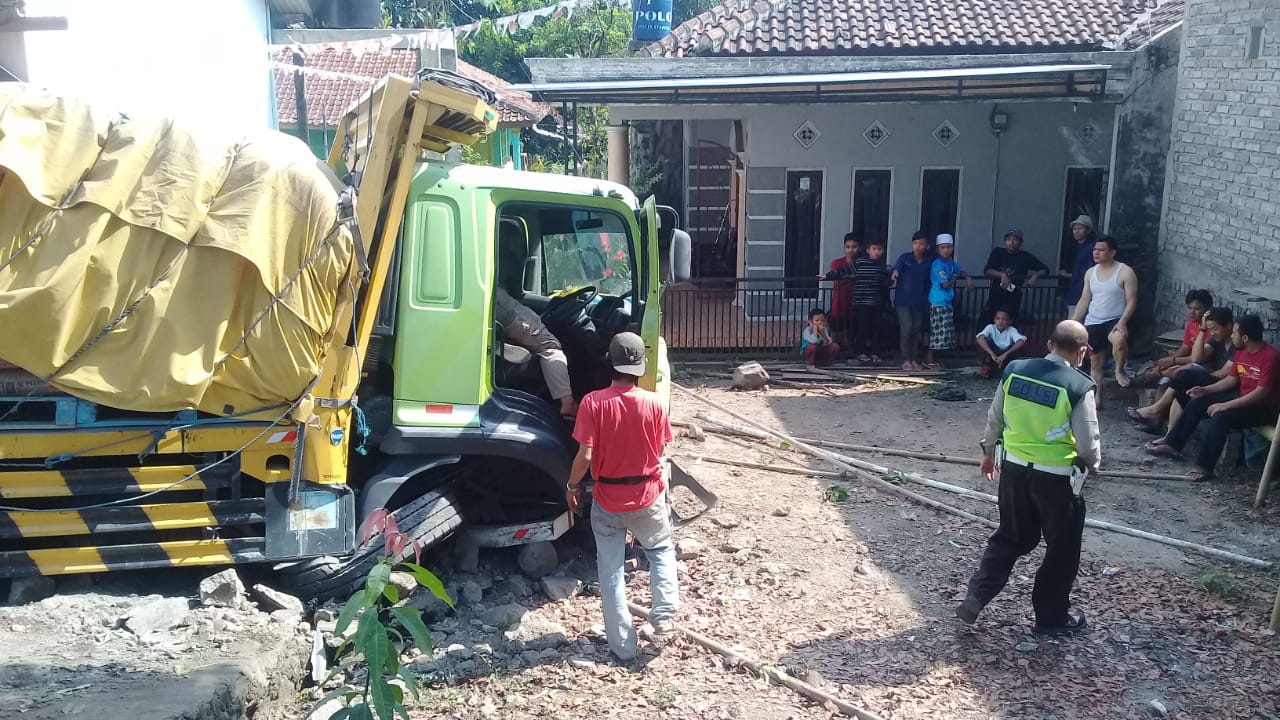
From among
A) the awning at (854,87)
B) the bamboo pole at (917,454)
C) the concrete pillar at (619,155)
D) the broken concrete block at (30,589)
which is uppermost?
the awning at (854,87)

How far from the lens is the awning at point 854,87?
11.8 m

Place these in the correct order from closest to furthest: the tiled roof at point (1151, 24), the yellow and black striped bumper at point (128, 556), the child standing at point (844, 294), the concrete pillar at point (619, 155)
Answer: the yellow and black striped bumper at point (128, 556) < the child standing at point (844, 294) < the tiled roof at point (1151, 24) < the concrete pillar at point (619, 155)

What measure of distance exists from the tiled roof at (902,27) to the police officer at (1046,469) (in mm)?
9945

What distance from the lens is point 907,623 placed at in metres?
5.94

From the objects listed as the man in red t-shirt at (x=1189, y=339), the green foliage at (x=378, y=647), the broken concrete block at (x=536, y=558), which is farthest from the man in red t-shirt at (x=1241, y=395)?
the green foliage at (x=378, y=647)

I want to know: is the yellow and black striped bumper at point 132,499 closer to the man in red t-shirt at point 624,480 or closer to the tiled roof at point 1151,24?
the man in red t-shirt at point 624,480

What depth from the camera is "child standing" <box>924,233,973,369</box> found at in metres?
12.5

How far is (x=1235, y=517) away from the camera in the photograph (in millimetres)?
7691

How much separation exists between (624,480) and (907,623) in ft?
6.17

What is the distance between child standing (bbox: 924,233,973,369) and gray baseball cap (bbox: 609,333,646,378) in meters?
7.93

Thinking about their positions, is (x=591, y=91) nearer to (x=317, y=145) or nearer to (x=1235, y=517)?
(x=1235, y=517)

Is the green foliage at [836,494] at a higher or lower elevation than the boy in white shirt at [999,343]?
lower

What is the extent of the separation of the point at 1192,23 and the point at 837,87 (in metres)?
3.88

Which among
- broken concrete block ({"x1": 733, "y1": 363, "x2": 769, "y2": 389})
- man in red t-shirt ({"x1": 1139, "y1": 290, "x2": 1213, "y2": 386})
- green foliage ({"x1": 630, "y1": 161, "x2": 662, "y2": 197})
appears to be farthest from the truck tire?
green foliage ({"x1": 630, "y1": 161, "x2": 662, "y2": 197})
